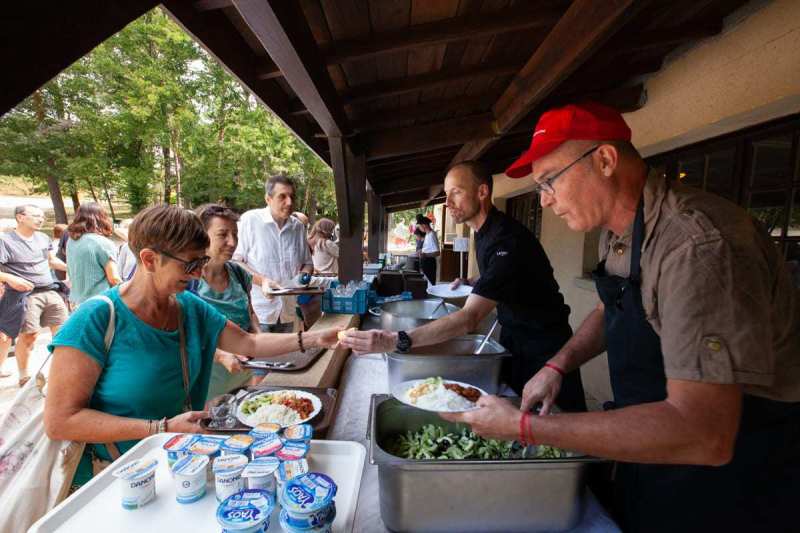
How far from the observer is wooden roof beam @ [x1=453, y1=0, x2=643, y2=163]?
1965mm

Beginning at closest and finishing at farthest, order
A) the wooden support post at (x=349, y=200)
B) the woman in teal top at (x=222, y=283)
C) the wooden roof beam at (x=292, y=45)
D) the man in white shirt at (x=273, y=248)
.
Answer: the wooden roof beam at (x=292, y=45), the woman in teal top at (x=222, y=283), the wooden support post at (x=349, y=200), the man in white shirt at (x=273, y=248)

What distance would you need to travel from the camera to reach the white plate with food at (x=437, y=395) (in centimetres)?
146

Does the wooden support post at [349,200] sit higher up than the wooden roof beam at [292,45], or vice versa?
the wooden roof beam at [292,45]

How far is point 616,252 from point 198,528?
1549 millimetres

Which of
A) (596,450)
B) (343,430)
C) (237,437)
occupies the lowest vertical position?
(343,430)

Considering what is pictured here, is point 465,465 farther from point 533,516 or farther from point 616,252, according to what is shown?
point 616,252

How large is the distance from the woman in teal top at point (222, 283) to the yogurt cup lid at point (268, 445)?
141cm

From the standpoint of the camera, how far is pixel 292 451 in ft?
3.95

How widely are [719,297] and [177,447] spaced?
1.53m

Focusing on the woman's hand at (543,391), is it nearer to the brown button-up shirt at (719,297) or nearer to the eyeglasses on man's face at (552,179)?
the brown button-up shirt at (719,297)

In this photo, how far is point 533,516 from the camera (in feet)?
3.56

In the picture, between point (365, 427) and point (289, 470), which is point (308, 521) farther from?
point (365, 427)

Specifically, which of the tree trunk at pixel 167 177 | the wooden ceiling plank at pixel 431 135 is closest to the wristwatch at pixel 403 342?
the wooden ceiling plank at pixel 431 135

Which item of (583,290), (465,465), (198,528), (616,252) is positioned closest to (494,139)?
(583,290)
